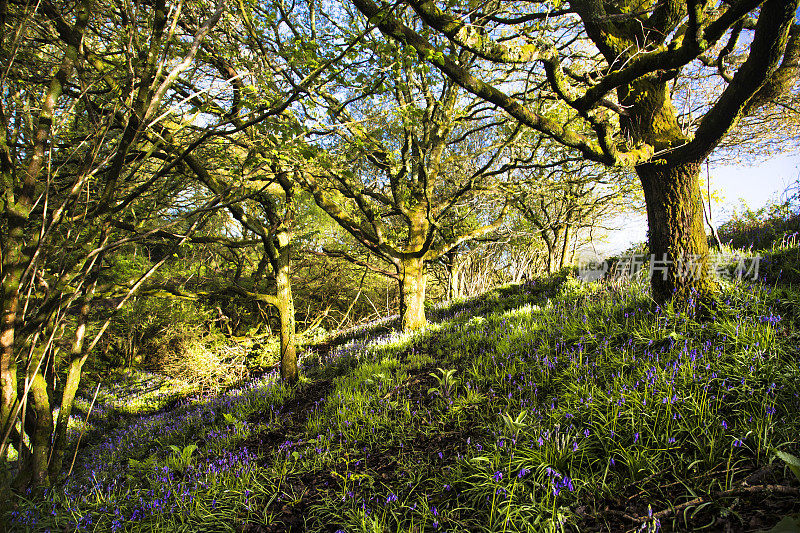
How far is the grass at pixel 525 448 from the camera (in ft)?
7.55

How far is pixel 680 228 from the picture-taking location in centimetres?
430

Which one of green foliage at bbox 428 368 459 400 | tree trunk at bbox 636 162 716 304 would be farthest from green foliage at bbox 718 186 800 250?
green foliage at bbox 428 368 459 400

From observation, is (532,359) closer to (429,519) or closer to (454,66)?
(429,519)

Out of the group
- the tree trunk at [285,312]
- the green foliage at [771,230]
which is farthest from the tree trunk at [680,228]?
the tree trunk at [285,312]

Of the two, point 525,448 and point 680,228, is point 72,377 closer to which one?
point 525,448

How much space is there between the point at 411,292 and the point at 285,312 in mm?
3206

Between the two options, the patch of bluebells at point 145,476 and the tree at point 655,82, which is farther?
the tree at point 655,82

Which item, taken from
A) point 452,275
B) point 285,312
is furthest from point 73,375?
point 452,275

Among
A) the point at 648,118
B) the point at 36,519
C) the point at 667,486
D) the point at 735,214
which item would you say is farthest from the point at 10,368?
the point at 735,214

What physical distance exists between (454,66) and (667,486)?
14.1 feet

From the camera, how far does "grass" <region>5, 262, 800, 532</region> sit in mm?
2301

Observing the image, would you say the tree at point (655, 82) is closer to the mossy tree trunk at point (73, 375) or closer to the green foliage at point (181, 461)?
the mossy tree trunk at point (73, 375)

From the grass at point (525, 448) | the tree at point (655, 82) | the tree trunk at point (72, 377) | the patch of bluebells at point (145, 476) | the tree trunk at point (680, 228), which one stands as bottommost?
the patch of bluebells at point (145, 476)

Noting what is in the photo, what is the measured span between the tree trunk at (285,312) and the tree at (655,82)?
390 cm
